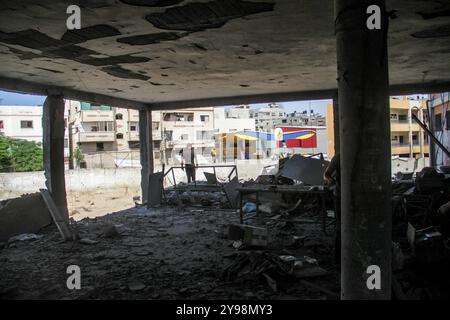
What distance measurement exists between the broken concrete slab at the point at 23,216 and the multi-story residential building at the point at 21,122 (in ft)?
107

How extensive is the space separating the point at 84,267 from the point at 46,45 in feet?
12.0

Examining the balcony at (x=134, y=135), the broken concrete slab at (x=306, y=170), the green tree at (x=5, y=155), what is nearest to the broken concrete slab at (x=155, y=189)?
the broken concrete slab at (x=306, y=170)

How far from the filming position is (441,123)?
17.0 meters

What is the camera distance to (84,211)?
64.3ft

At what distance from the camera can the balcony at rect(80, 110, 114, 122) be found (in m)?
42.8

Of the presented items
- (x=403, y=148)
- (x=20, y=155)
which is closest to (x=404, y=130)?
(x=403, y=148)

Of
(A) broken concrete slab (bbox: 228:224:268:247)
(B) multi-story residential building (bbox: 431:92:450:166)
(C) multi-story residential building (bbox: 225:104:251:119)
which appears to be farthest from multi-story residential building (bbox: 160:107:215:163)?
(A) broken concrete slab (bbox: 228:224:268:247)

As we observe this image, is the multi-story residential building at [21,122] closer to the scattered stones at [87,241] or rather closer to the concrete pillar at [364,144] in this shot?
the scattered stones at [87,241]

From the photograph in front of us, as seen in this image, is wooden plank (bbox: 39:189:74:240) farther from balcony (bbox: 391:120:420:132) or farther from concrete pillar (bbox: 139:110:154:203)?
balcony (bbox: 391:120:420:132)

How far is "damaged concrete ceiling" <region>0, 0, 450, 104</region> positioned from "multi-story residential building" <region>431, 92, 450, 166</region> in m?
7.96

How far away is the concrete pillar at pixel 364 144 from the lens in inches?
110
